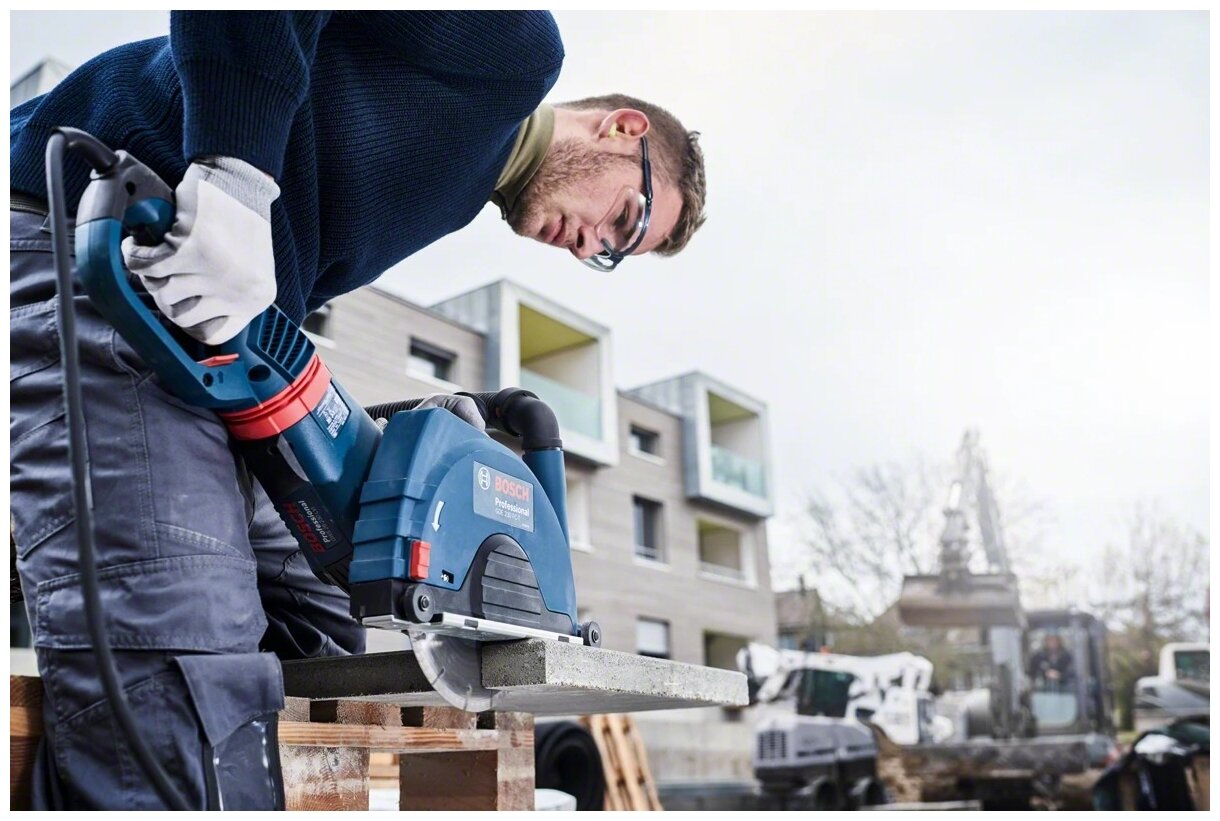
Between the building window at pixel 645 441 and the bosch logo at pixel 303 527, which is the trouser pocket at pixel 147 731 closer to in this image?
the bosch logo at pixel 303 527

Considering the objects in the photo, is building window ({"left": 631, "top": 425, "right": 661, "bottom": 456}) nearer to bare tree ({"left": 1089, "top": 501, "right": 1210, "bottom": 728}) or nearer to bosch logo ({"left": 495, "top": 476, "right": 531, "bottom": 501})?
bare tree ({"left": 1089, "top": 501, "right": 1210, "bottom": 728})

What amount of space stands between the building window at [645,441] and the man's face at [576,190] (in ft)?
46.2

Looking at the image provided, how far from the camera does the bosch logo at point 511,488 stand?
1251mm

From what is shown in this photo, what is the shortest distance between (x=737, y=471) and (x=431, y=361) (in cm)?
682

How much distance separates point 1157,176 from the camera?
11.8 m

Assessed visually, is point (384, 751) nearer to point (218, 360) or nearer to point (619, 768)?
point (218, 360)

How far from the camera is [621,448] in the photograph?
14.9 meters

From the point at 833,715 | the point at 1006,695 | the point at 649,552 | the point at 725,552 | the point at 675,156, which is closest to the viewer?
the point at 675,156

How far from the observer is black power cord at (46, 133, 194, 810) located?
823 millimetres

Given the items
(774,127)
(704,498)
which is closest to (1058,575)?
(704,498)

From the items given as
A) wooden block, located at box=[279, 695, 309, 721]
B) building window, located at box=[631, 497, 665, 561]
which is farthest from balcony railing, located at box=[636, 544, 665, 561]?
wooden block, located at box=[279, 695, 309, 721]

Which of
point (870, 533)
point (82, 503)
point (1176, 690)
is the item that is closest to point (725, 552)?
point (870, 533)

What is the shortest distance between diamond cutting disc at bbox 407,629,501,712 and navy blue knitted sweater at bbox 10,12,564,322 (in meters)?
0.49

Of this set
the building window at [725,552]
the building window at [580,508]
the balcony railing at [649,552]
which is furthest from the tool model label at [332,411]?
the building window at [725,552]
